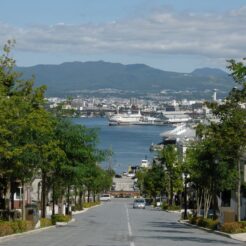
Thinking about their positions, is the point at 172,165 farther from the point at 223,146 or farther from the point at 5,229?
the point at 5,229

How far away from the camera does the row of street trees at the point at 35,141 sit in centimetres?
3272

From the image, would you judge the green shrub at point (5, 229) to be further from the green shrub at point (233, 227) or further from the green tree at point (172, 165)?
the green tree at point (172, 165)

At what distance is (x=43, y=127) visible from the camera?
3834 centimetres

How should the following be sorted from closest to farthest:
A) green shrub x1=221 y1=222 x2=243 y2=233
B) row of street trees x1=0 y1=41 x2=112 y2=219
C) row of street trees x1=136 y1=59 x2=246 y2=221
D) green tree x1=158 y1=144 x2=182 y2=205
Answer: row of street trees x1=0 y1=41 x2=112 y2=219, row of street trees x1=136 y1=59 x2=246 y2=221, green shrub x1=221 y1=222 x2=243 y2=233, green tree x1=158 y1=144 x2=182 y2=205

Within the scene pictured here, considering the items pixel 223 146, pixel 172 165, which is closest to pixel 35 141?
pixel 223 146

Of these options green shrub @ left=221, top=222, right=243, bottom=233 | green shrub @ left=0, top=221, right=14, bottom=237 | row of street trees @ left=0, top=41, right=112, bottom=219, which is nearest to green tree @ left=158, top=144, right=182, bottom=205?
row of street trees @ left=0, top=41, right=112, bottom=219

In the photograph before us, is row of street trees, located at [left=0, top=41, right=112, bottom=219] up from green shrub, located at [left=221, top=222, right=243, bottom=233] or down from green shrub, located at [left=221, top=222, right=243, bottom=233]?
up

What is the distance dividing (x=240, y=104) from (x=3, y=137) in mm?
12926

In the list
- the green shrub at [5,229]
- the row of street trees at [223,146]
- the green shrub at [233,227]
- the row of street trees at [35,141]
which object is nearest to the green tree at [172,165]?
the row of street trees at [223,146]

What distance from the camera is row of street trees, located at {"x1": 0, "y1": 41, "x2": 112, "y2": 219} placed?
3272cm

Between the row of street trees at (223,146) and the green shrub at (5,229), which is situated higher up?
the row of street trees at (223,146)

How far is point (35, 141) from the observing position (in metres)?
40.4

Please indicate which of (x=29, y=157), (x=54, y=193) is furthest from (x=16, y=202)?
(x=29, y=157)

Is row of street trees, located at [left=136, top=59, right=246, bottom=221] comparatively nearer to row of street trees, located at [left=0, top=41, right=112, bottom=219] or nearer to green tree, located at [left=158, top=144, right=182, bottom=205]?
row of street trees, located at [left=0, top=41, right=112, bottom=219]
